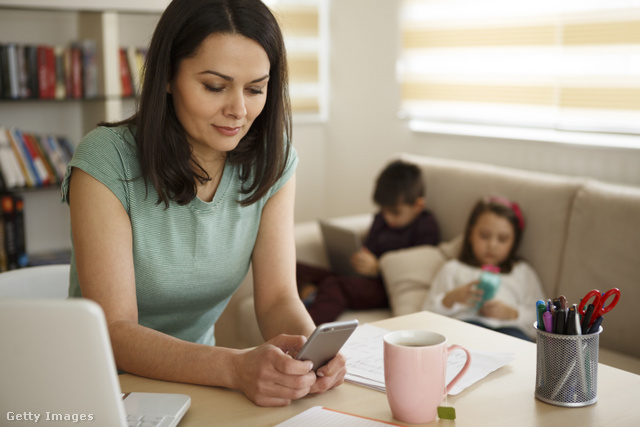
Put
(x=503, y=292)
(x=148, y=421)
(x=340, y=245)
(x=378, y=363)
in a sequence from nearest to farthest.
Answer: (x=148, y=421) < (x=378, y=363) < (x=503, y=292) < (x=340, y=245)

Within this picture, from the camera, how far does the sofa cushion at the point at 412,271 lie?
103 inches

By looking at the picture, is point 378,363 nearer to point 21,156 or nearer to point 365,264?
point 365,264

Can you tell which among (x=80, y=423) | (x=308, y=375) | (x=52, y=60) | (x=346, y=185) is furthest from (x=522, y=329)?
(x=52, y=60)

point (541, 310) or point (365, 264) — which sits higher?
point (541, 310)

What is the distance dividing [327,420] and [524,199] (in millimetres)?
→ 1824

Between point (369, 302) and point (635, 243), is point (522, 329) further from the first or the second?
point (369, 302)

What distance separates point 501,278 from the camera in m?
2.46

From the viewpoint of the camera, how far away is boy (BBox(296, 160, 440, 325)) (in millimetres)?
2725

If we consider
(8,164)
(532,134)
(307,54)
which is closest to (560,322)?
(532,134)

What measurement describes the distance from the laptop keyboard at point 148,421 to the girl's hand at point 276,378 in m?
0.14

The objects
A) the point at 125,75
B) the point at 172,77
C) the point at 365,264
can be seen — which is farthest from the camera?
the point at 125,75

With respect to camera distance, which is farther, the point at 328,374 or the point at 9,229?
the point at 9,229

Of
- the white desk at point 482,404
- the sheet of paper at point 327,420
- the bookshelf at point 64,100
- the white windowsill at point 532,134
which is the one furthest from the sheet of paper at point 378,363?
the bookshelf at point 64,100

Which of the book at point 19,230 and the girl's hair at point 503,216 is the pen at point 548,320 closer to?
the girl's hair at point 503,216
